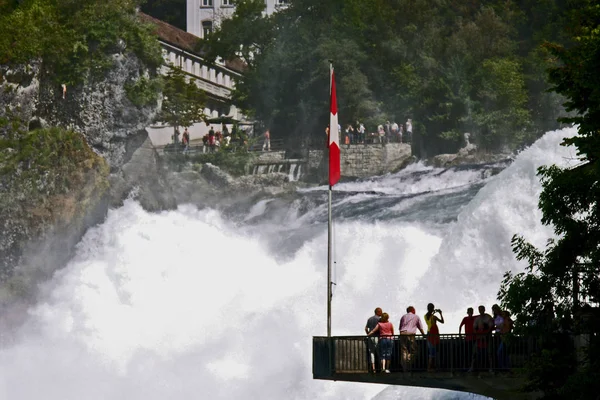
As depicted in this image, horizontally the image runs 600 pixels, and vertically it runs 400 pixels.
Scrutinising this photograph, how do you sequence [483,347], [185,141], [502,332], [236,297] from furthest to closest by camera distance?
[185,141], [236,297], [483,347], [502,332]

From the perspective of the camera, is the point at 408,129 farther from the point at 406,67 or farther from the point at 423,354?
the point at 423,354

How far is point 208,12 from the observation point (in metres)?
114

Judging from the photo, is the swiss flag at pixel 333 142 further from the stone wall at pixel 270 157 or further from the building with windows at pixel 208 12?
the building with windows at pixel 208 12

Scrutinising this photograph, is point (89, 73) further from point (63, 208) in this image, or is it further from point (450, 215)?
point (450, 215)

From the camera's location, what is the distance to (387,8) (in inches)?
3964

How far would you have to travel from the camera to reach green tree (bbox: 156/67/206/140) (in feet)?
317

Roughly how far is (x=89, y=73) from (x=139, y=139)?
451 centimetres

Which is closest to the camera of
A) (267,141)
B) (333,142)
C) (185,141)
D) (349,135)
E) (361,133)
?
(333,142)

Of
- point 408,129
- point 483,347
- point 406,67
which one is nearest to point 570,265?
point 483,347

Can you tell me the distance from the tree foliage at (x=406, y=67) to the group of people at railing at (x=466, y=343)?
57964mm

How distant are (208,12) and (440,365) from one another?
3134 inches

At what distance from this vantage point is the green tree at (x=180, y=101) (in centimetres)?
9650

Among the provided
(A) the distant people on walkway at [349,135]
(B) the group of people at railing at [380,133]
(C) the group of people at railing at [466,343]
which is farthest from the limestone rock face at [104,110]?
(C) the group of people at railing at [466,343]

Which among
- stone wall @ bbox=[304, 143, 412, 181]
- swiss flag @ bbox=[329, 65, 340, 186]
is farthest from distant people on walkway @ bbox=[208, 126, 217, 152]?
swiss flag @ bbox=[329, 65, 340, 186]
